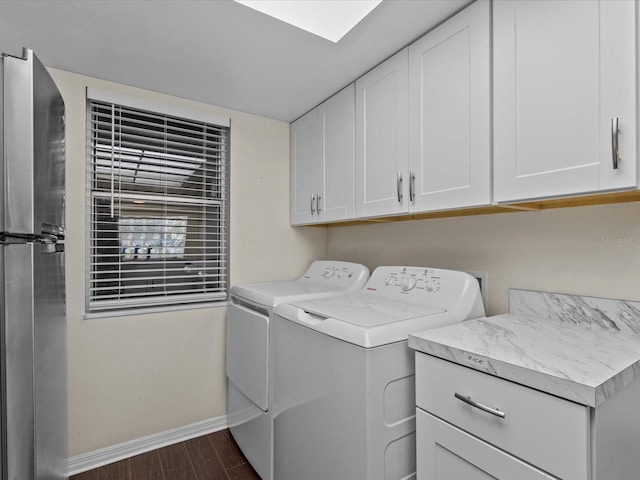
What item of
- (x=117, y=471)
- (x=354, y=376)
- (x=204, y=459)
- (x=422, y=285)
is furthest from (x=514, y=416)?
(x=117, y=471)

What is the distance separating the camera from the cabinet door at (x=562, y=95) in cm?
96

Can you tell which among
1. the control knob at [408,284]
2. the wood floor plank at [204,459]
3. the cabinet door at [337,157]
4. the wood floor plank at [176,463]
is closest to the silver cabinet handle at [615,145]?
the control knob at [408,284]

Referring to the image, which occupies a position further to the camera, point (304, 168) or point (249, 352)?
point (304, 168)

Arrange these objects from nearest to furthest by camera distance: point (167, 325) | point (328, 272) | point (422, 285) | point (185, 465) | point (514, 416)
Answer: point (514, 416) < point (422, 285) < point (185, 465) < point (167, 325) < point (328, 272)

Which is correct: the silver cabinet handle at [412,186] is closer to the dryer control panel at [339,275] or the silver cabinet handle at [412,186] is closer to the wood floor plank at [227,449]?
Result: the dryer control panel at [339,275]

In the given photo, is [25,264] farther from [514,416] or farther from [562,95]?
[562,95]

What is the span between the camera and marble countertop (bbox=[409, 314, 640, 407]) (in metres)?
0.80

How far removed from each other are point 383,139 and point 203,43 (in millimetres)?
1005

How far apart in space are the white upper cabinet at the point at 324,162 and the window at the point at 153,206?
538 millimetres

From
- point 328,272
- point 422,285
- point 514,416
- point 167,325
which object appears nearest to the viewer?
point 514,416

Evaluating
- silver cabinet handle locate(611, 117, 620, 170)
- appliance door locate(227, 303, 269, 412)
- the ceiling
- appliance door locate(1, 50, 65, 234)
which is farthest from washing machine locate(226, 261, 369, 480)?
silver cabinet handle locate(611, 117, 620, 170)

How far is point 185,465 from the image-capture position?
6.49 feet

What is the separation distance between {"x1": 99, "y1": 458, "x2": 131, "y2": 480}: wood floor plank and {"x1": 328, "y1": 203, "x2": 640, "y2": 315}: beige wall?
2.01 meters

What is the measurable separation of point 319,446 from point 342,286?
0.97 m
